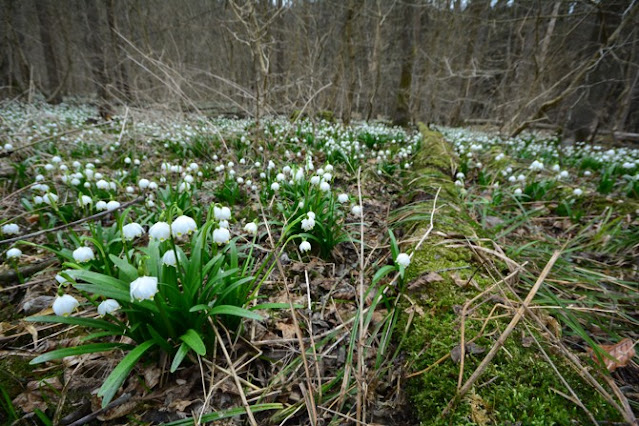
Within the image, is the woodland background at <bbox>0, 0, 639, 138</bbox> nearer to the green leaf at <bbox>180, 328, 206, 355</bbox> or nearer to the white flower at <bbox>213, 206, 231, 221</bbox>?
the white flower at <bbox>213, 206, 231, 221</bbox>

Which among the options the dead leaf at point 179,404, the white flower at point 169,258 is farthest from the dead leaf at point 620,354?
the white flower at point 169,258

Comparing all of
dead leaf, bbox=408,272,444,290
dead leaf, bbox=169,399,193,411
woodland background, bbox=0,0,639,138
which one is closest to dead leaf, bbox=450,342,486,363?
dead leaf, bbox=408,272,444,290

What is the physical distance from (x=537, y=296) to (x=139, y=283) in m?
2.36

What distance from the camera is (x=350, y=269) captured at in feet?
8.07

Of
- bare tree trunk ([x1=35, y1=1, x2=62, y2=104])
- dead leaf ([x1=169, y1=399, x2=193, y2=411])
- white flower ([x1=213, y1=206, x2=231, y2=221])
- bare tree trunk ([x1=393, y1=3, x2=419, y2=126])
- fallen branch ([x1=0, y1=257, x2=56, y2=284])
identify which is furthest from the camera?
bare tree trunk ([x1=35, y1=1, x2=62, y2=104])

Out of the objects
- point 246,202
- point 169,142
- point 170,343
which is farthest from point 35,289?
point 169,142

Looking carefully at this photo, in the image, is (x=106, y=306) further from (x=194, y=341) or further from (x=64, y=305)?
(x=194, y=341)

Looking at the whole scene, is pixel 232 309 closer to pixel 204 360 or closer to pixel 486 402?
pixel 204 360

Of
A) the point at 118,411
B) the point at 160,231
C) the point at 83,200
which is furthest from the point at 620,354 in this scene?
the point at 83,200

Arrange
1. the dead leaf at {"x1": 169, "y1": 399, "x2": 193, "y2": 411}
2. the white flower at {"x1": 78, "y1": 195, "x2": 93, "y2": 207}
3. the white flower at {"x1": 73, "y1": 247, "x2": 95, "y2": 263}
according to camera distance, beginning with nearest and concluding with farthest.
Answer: the dead leaf at {"x1": 169, "y1": 399, "x2": 193, "y2": 411}
the white flower at {"x1": 73, "y1": 247, "x2": 95, "y2": 263}
the white flower at {"x1": 78, "y1": 195, "x2": 93, "y2": 207}

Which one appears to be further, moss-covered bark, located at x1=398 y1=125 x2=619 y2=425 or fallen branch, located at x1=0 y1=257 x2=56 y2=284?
fallen branch, located at x1=0 y1=257 x2=56 y2=284

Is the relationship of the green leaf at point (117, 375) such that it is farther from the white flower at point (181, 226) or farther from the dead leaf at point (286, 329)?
the dead leaf at point (286, 329)

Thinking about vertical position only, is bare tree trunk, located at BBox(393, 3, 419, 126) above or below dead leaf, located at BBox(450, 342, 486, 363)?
above

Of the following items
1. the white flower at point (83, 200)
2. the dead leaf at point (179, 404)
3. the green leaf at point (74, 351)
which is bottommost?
the dead leaf at point (179, 404)
